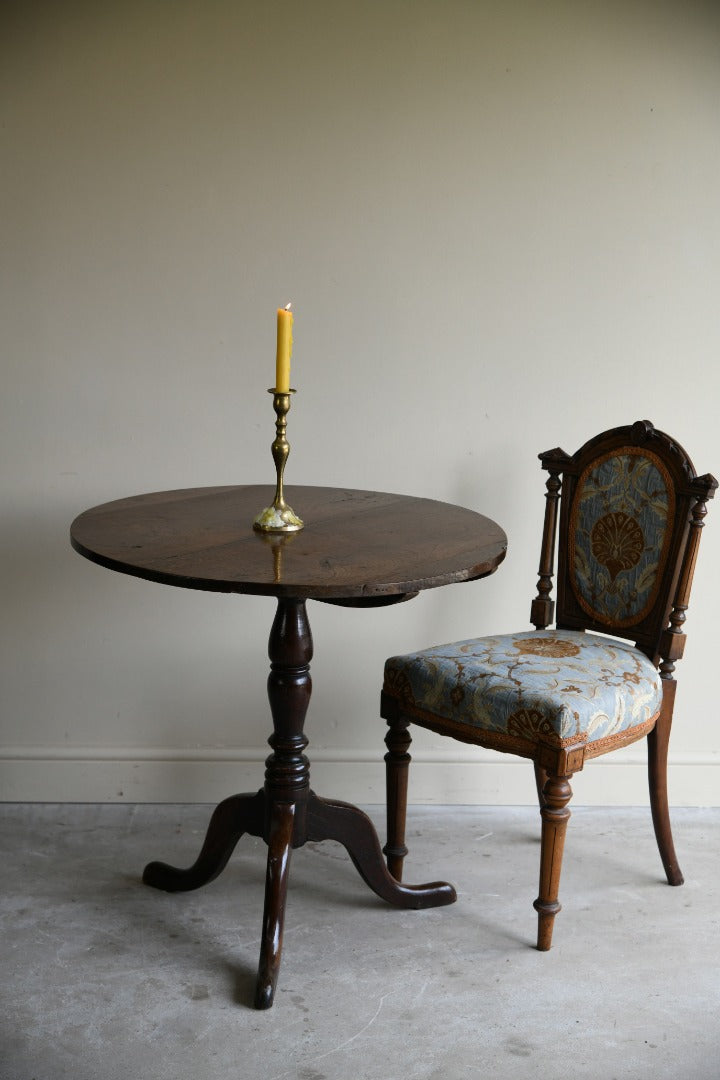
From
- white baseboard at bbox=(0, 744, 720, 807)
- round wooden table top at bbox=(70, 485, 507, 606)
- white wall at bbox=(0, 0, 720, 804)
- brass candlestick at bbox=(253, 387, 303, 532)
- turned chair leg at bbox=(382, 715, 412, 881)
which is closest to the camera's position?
round wooden table top at bbox=(70, 485, 507, 606)

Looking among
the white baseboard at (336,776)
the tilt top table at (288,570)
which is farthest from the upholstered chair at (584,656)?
the white baseboard at (336,776)

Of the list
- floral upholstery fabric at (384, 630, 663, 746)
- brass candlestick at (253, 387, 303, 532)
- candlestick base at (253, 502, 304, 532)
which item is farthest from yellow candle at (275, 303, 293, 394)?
floral upholstery fabric at (384, 630, 663, 746)

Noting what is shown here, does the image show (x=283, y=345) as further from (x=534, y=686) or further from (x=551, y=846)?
(x=551, y=846)

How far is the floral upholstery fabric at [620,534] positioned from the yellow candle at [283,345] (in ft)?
2.80

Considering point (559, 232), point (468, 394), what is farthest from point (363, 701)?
point (559, 232)

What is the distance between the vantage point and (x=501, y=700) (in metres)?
2.08

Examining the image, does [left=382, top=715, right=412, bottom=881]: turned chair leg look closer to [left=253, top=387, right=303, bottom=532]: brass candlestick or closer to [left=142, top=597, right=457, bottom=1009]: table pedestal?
[left=142, top=597, right=457, bottom=1009]: table pedestal

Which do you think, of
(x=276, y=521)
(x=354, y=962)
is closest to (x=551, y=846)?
(x=354, y=962)

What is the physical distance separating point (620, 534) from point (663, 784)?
0.55 meters

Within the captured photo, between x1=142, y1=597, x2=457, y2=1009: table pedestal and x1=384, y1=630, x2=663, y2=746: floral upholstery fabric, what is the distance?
253 millimetres

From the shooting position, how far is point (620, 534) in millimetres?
2406

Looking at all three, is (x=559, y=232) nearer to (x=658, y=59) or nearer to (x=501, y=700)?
(x=658, y=59)

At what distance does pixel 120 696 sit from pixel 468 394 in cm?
114

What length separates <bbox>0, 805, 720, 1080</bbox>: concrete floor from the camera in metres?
1.80
